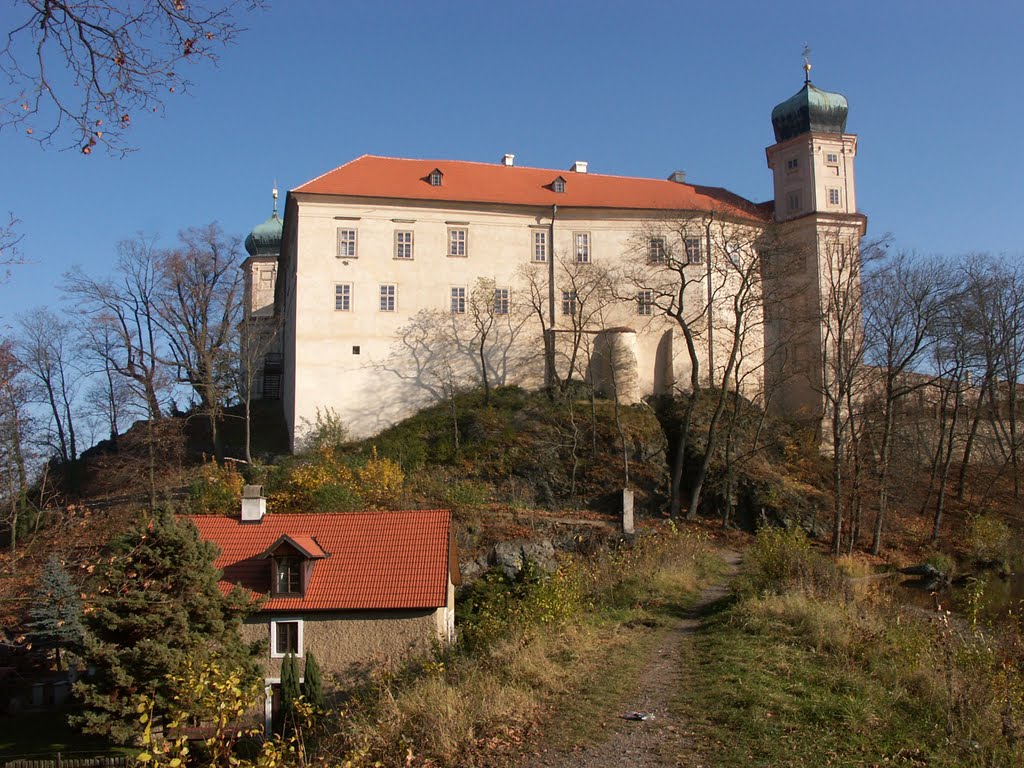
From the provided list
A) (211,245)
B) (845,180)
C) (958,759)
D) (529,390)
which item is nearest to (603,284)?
(529,390)

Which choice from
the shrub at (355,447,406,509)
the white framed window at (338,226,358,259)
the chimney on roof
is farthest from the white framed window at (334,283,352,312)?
the chimney on roof

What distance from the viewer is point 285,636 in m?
17.7

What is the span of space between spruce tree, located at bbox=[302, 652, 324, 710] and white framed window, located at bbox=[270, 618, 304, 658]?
2091 mm

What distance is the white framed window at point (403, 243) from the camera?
35312 millimetres

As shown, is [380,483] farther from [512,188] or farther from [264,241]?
[264,241]

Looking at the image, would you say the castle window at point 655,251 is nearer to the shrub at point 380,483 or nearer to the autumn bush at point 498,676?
the shrub at point 380,483

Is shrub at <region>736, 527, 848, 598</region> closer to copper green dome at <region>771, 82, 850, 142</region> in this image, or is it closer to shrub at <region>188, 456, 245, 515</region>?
shrub at <region>188, 456, 245, 515</region>

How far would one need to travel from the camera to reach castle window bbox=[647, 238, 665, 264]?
3572 centimetres

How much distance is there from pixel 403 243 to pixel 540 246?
5.57 meters

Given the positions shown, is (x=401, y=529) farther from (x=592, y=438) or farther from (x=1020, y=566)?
(x=1020, y=566)

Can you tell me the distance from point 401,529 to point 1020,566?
1943 cm

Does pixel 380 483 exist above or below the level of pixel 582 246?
below

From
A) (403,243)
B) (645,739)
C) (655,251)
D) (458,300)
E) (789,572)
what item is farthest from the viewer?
(655,251)

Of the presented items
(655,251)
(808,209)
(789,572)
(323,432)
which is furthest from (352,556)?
(808,209)
